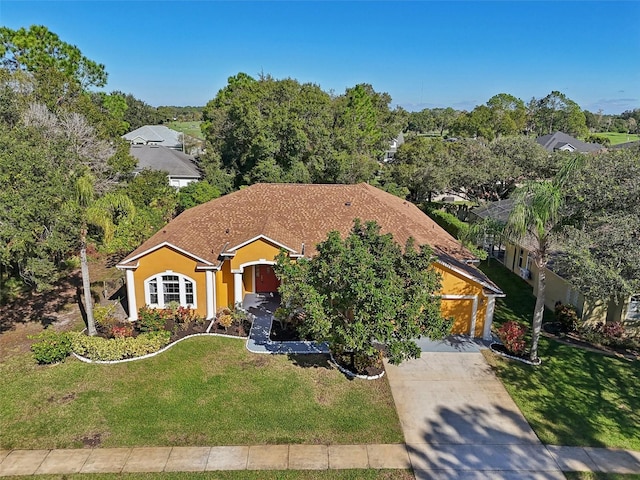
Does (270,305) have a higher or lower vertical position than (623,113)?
lower

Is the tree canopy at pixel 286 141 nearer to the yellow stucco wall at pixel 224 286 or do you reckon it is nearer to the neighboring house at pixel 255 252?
the neighboring house at pixel 255 252

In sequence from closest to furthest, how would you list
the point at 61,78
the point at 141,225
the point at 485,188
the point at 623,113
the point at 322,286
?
the point at 322,286, the point at 141,225, the point at 61,78, the point at 485,188, the point at 623,113

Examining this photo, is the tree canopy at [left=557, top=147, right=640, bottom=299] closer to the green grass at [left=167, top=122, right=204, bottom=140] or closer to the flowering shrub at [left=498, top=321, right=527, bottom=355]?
the flowering shrub at [left=498, top=321, right=527, bottom=355]

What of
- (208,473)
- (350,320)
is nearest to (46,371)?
(208,473)

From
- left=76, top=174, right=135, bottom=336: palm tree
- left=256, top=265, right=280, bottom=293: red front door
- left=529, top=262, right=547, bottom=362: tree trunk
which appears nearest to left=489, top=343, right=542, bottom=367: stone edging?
left=529, top=262, right=547, bottom=362: tree trunk

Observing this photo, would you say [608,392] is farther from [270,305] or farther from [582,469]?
[270,305]

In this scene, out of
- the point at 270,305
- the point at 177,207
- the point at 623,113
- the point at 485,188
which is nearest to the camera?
the point at 270,305

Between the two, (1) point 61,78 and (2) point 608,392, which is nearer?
(2) point 608,392

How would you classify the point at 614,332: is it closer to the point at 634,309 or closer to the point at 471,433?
the point at 634,309
